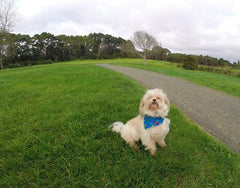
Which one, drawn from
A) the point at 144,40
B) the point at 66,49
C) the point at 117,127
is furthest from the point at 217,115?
the point at 66,49

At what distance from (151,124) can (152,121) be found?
0.06m

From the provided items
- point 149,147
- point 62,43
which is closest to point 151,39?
point 149,147

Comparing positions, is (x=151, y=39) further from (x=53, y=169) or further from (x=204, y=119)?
(x=53, y=169)

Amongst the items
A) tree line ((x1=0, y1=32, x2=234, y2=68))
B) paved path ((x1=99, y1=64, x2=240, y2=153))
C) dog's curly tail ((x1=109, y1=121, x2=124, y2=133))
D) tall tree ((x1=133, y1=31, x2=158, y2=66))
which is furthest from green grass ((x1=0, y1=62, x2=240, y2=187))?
tree line ((x1=0, y1=32, x2=234, y2=68))

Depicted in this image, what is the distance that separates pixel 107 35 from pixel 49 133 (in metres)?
82.0

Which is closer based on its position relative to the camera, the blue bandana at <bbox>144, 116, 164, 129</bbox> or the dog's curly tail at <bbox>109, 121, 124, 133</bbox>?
the blue bandana at <bbox>144, 116, 164, 129</bbox>

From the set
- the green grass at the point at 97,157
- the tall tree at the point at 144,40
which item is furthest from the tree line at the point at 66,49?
the green grass at the point at 97,157

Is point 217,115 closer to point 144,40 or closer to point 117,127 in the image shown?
point 117,127

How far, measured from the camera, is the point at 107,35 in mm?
76062

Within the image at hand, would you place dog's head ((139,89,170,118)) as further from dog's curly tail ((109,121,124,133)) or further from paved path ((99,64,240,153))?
paved path ((99,64,240,153))

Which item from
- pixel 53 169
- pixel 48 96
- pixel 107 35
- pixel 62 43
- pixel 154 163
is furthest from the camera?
pixel 107 35

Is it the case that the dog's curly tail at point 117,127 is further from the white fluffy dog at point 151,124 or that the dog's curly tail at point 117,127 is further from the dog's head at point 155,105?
the dog's head at point 155,105

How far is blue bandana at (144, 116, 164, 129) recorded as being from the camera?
249 cm

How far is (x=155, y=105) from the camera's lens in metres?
2.46
